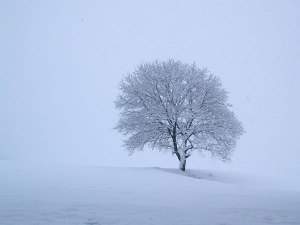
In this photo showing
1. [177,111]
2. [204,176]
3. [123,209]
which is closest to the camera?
[123,209]

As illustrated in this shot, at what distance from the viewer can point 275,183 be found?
2853 cm

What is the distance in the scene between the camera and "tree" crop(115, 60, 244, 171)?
24.9 meters

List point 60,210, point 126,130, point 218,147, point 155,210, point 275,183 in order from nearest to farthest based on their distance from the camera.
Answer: point 60,210 → point 155,210 → point 218,147 → point 126,130 → point 275,183

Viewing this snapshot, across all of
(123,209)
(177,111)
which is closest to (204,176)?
(177,111)

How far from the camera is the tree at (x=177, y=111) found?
24906 millimetres

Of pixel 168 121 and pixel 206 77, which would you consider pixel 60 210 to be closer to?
pixel 168 121

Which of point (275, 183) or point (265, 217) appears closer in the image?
point (265, 217)

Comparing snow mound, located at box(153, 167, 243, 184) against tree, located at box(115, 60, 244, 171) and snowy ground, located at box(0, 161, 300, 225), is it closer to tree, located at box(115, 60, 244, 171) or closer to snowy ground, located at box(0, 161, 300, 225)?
tree, located at box(115, 60, 244, 171)

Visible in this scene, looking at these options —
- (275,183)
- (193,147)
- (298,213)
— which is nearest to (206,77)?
(193,147)

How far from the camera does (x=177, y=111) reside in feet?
83.0

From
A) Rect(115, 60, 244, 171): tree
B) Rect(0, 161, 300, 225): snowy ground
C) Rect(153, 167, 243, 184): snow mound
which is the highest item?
Rect(115, 60, 244, 171): tree

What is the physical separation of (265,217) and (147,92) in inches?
776

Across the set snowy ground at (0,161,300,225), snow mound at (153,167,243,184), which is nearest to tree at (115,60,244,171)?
snow mound at (153,167,243,184)

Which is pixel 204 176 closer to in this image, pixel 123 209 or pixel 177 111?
pixel 177 111
